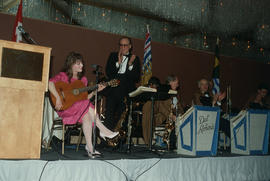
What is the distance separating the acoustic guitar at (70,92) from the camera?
3.44 m

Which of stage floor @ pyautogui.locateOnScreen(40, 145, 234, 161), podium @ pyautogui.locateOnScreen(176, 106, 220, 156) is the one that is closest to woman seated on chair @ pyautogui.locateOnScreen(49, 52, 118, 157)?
stage floor @ pyautogui.locateOnScreen(40, 145, 234, 161)

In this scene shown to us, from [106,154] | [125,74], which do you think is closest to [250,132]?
[125,74]

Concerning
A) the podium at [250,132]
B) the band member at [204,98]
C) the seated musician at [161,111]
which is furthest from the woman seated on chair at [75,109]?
the podium at [250,132]

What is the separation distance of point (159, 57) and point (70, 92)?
11.2 ft

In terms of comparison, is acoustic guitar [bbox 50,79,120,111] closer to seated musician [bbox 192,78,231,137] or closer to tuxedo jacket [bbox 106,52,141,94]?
tuxedo jacket [bbox 106,52,141,94]

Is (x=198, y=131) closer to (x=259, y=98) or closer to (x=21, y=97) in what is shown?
(x=21, y=97)

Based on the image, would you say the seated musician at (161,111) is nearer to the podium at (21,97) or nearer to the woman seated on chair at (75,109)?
the woman seated on chair at (75,109)

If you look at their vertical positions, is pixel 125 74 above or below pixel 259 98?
above

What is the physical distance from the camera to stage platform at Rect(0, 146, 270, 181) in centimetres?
264

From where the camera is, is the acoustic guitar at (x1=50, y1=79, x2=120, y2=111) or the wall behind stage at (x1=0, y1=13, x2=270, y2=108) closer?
the acoustic guitar at (x1=50, y1=79, x2=120, y2=111)

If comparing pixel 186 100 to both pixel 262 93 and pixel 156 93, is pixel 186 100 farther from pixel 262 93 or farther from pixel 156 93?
pixel 156 93

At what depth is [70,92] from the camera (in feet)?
11.5

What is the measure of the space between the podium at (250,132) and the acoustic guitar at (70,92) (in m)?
2.11

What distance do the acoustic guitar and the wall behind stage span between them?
6.41 feet
